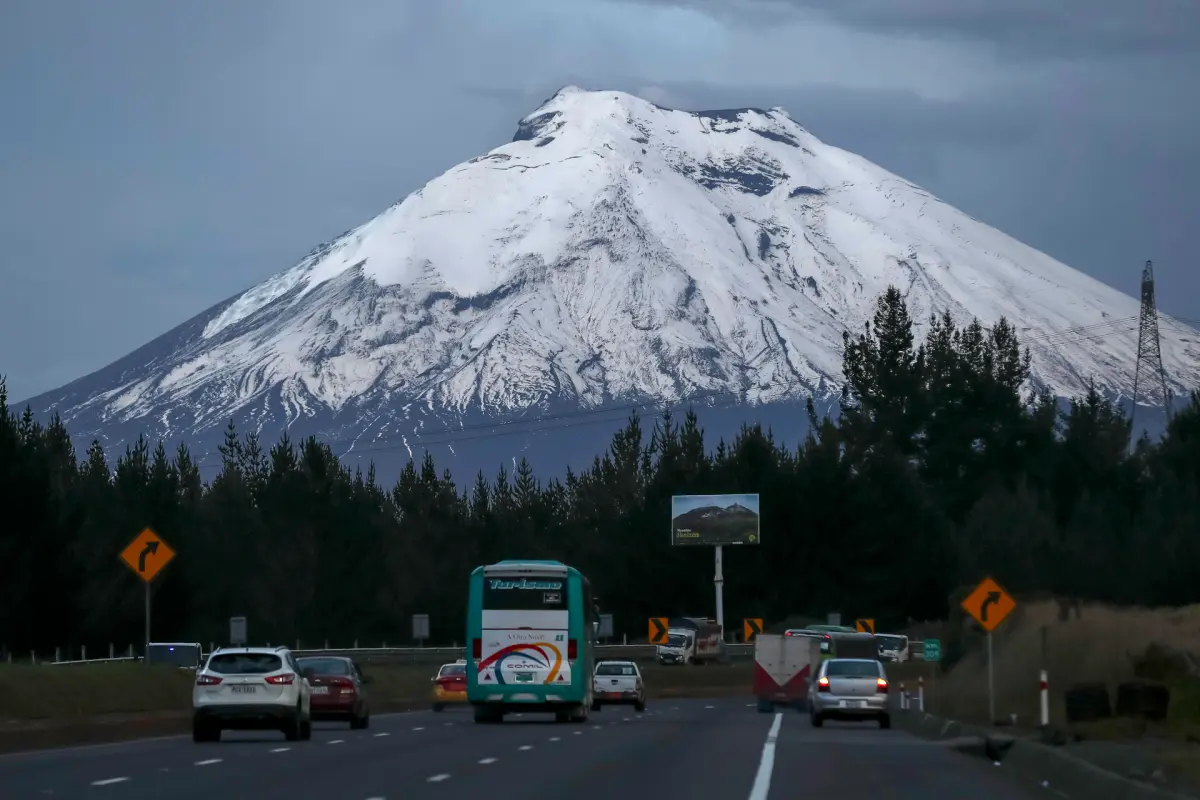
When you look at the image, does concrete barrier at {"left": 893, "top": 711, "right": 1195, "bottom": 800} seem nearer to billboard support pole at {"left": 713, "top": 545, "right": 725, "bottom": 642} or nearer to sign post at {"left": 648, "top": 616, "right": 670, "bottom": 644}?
sign post at {"left": 648, "top": 616, "right": 670, "bottom": 644}

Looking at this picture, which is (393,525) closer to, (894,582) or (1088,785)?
(894,582)

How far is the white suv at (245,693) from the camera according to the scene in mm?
31281

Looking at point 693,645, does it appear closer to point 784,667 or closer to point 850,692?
point 784,667

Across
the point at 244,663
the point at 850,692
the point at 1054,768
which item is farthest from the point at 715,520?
the point at 1054,768

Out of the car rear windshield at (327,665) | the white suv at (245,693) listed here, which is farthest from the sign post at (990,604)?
the white suv at (245,693)

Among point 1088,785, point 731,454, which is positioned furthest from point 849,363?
point 1088,785

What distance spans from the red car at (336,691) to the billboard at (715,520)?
210ft

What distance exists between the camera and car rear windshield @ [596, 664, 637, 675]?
58156mm

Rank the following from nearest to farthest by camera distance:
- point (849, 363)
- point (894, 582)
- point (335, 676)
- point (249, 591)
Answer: point (335, 676) < point (894, 582) < point (249, 591) < point (849, 363)

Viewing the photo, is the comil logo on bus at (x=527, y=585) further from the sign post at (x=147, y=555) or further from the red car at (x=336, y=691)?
the sign post at (x=147, y=555)

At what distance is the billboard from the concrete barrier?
67951 millimetres

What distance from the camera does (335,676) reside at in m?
40.5

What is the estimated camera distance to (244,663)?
3152 centimetres

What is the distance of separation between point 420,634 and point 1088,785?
6905 centimetres
